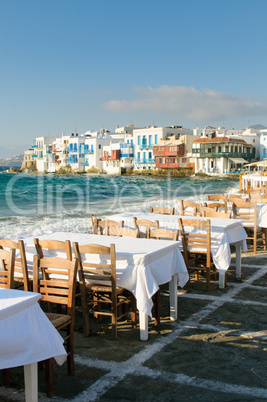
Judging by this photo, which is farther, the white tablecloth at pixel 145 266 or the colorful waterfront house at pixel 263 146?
the colorful waterfront house at pixel 263 146

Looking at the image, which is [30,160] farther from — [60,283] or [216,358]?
[216,358]

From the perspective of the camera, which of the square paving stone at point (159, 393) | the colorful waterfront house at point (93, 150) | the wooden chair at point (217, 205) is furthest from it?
the colorful waterfront house at point (93, 150)

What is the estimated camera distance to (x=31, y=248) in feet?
19.4

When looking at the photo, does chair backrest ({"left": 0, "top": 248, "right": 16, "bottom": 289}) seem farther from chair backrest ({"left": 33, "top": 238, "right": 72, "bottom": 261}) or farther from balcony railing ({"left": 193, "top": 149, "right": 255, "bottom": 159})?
balcony railing ({"left": 193, "top": 149, "right": 255, "bottom": 159})

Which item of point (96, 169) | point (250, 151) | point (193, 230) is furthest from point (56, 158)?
point (193, 230)

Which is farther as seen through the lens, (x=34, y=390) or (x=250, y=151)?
(x=250, y=151)

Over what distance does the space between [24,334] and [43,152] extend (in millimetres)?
120217

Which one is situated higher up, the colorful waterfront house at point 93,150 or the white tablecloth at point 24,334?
the colorful waterfront house at point 93,150

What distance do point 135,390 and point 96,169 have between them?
9501cm

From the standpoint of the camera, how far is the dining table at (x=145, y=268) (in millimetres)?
5000

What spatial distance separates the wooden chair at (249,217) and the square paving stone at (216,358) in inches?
205

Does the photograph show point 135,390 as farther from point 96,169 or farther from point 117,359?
point 96,169

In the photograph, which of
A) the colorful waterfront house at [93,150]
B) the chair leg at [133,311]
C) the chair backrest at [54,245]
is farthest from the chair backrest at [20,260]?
the colorful waterfront house at [93,150]

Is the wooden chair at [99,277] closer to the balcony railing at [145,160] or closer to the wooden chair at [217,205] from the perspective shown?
the wooden chair at [217,205]
